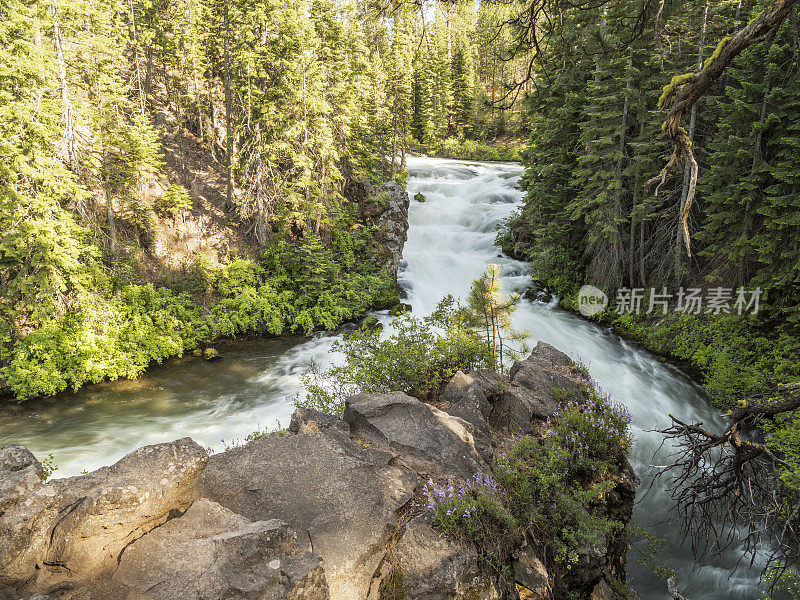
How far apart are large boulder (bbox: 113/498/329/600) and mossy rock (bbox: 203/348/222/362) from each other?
11.4 m

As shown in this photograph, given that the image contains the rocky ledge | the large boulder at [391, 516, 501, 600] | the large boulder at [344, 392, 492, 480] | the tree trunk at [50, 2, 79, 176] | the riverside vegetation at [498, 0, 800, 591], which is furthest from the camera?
the riverside vegetation at [498, 0, 800, 591]

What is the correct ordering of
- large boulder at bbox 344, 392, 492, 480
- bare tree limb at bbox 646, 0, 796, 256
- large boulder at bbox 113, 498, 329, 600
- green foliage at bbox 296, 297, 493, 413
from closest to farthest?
bare tree limb at bbox 646, 0, 796, 256 → large boulder at bbox 113, 498, 329, 600 → large boulder at bbox 344, 392, 492, 480 → green foliage at bbox 296, 297, 493, 413

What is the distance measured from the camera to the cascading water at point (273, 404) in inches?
332

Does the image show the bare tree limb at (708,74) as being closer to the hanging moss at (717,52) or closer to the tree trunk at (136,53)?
the hanging moss at (717,52)

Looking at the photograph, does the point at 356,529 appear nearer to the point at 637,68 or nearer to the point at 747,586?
the point at 747,586

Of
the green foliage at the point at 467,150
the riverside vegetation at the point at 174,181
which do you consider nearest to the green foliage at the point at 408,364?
the riverside vegetation at the point at 174,181

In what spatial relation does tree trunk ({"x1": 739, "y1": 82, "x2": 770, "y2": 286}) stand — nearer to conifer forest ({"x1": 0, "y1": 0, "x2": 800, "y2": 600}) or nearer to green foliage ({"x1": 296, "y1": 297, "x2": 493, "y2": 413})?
conifer forest ({"x1": 0, "y1": 0, "x2": 800, "y2": 600})

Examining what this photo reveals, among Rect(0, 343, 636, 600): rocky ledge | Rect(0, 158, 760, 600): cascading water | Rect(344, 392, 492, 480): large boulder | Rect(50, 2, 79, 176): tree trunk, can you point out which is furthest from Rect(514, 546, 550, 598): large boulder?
Rect(50, 2, 79, 176): tree trunk

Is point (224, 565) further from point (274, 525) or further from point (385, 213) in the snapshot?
point (385, 213)

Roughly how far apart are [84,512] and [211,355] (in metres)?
11.4

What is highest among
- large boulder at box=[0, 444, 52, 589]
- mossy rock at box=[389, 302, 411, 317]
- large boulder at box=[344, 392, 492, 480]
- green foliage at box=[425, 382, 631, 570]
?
large boulder at box=[0, 444, 52, 589]

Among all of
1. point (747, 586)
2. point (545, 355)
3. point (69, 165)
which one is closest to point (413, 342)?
point (545, 355)

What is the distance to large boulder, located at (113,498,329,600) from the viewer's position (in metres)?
3.04

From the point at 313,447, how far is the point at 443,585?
6.96 ft
